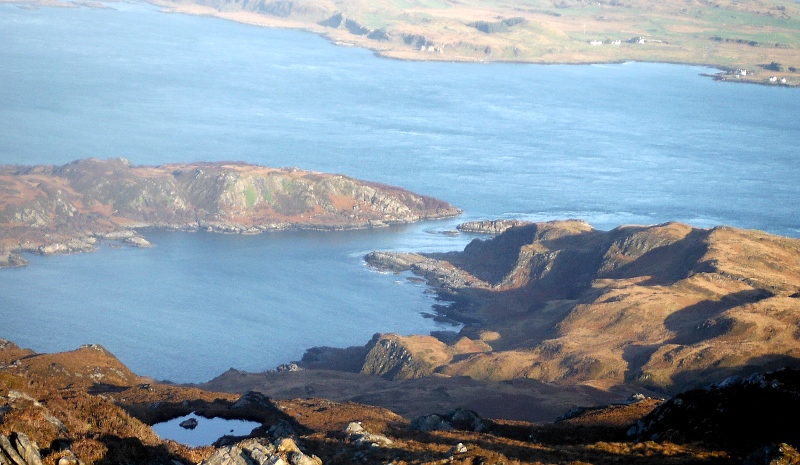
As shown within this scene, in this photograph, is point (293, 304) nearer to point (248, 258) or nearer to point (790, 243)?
point (248, 258)

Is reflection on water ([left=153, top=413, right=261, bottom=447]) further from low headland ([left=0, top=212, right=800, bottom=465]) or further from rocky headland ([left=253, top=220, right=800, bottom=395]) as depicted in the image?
rocky headland ([left=253, top=220, right=800, bottom=395])

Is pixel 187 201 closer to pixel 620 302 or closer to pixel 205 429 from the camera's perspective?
pixel 620 302

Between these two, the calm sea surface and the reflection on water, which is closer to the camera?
the reflection on water

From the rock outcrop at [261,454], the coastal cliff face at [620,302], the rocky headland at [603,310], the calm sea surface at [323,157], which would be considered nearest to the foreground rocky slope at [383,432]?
the rock outcrop at [261,454]

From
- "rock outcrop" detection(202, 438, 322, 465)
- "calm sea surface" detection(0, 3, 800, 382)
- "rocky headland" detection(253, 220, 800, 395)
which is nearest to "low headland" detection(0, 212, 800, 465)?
"rock outcrop" detection(202, 438, 322, 465)

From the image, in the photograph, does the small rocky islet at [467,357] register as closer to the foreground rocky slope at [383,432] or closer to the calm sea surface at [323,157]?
the foreground rocky slope at [383,432]

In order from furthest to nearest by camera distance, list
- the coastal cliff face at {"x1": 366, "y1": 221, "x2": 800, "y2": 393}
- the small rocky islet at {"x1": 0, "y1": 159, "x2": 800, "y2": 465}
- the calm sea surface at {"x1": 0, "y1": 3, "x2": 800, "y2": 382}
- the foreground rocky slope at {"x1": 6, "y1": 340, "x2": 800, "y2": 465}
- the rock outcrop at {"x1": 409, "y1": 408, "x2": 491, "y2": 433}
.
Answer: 1. the calm sea surface at {"x1": 0, "y1": 3, "x2": 800, "y2": 382}
2. the coastal cliff face at {"x1": 366, "y1": 221, "x2": 800, "y2": 393}
3. the rock outcrop at {"x1": 409, "y1": 408, "x2": 491, "y2": 433}
4. the small rocky islet at {"x1": 0, "y1": 159, "x2": 800, "y2": 465}
5. the foreground rocky slope at {"x1": 6, "y1": 340, "x2": 800, "y2": 465}

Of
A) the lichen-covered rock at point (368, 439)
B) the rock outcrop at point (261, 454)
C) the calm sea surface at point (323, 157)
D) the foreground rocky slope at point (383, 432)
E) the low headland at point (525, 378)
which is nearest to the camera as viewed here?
the rock outcrop at point (261, 454)
